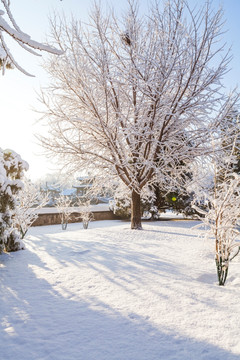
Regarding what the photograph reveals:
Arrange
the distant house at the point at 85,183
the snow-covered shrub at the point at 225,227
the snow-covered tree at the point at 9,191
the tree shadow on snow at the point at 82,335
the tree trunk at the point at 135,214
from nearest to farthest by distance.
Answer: the tree shadow on snow at the point at 82,335, the snow-covered shrub at the point at 225,227, the snow-covered tree at the point at 9,191, the tree trunk at the point at 135,214, the distant house at the point at 85,183

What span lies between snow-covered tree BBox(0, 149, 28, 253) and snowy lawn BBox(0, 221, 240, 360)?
0.75m

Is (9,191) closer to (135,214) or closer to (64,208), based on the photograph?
(135,214)

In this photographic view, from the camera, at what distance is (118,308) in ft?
9.77

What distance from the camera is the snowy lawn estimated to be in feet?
7.22

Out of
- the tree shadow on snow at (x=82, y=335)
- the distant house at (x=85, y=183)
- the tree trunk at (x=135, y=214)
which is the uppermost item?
the distant house at (x=85, y=183)

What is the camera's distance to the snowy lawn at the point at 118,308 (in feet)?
7.22

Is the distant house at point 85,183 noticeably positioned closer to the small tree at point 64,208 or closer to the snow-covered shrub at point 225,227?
the small tree at point 64,208

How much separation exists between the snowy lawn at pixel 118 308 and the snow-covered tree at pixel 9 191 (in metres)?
0.75

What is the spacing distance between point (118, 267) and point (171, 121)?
18.7 ft

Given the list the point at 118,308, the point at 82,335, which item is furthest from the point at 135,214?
the point at 82,335

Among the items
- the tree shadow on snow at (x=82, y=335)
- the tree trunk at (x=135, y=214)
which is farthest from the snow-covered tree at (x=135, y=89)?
the tree shadow on snow at (x=82, y=335)

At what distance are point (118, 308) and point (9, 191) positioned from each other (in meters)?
3.48

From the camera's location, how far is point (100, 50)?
784 centimetres

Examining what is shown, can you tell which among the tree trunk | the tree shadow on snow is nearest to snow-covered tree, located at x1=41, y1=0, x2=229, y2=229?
the tree trunk
